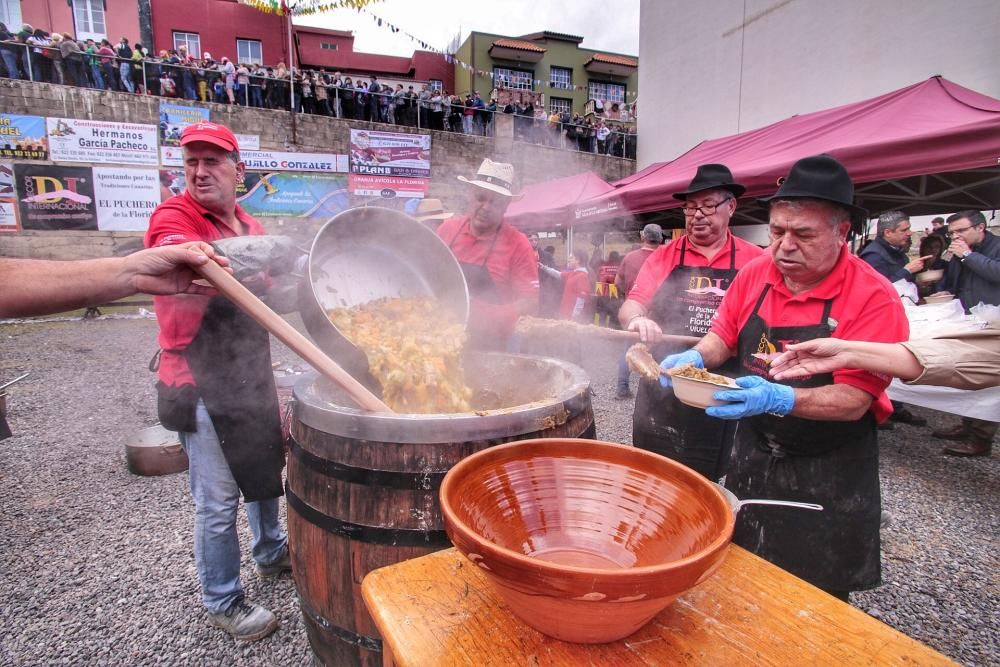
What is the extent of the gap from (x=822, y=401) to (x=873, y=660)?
3.34 ft

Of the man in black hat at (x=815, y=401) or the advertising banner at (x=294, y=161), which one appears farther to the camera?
the advertising banner at (x=294, y=161)

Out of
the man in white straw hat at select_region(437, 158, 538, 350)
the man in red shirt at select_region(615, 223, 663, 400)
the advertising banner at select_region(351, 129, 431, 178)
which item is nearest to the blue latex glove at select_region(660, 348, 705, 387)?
the man in white straw hat at select_region(437, 158, 538, 350)

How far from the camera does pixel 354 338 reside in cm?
231

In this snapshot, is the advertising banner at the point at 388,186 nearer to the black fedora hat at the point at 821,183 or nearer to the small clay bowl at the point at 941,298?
the small clay bowl at the point at 941,298

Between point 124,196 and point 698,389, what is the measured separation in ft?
57.5

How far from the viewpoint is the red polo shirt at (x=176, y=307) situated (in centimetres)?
219

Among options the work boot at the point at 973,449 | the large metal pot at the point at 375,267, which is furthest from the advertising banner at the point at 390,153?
the work boot at the point at 973,449

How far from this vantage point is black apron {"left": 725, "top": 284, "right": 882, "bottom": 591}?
1975 mm

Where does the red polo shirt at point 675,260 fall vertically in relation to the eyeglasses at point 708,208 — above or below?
below

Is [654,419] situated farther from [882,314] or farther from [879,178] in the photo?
[879,178]

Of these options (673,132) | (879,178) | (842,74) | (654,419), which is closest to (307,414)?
(654,419)

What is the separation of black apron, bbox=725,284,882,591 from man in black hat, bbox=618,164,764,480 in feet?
2.78

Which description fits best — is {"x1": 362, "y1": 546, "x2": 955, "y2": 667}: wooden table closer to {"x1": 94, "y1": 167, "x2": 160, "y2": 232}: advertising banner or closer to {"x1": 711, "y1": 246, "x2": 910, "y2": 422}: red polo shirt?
{"x1": 711, "y1": 246, "x2": 910, "y2": 422}: red polo shirt

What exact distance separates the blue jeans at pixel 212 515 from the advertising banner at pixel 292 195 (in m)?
14.6
